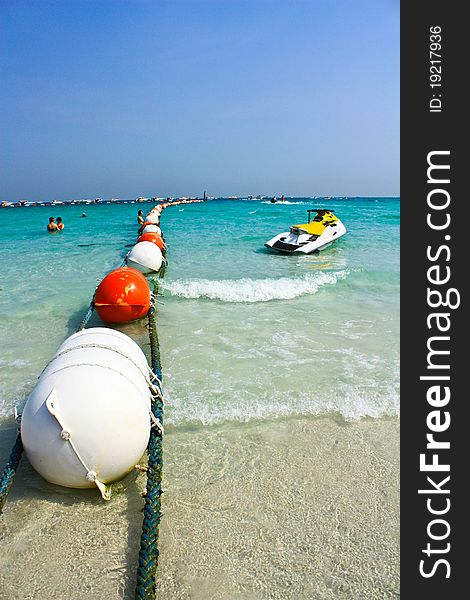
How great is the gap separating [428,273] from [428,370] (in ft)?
2.74

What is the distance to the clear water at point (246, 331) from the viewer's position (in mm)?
5156

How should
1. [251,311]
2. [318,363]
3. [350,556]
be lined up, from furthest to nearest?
[251,311] < [318,363] < [350,556]

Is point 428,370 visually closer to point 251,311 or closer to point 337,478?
point 337,478

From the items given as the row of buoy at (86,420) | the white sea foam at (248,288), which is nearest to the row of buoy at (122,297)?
the white sea foam at (248,288)

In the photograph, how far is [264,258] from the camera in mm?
16375

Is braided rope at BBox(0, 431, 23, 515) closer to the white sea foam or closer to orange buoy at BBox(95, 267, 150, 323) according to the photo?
orange buoy at BBox(95, 267, 150, 323)

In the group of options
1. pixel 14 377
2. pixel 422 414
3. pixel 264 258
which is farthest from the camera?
pixel 264 258

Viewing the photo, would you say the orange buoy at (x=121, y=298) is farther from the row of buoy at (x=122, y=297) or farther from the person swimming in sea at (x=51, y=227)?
the person swimming in sea at (x=51, y=227)

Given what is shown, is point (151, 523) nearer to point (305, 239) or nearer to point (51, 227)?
point (305, 239)

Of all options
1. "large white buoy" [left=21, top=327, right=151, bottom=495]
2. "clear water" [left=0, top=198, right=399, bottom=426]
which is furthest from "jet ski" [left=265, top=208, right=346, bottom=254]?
"large white buoy" [left=21, top=327, right=151, bottom=495]

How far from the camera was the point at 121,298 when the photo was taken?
23.5 feet

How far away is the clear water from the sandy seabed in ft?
2.80

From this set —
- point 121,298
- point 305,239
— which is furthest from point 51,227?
point 121,298

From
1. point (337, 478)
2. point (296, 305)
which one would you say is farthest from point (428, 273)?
point (296, 305)
